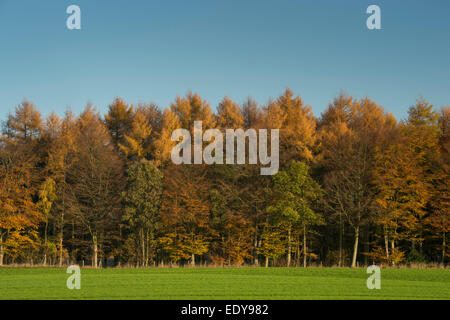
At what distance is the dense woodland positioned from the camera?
3650 centimetres

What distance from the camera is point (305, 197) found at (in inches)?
1465

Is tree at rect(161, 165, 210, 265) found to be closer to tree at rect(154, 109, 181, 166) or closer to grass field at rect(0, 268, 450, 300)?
tree at rect(154, 109, 181, 166)

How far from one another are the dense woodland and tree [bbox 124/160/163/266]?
10cm

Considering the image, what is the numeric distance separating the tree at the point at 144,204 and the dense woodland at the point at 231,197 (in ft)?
0.32

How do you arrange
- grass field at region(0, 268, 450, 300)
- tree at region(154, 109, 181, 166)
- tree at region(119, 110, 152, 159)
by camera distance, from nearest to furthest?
1. grass field at region(0, 268, 450, 300)
2. tree at region(154, 109, 181, 166)
3. tree at region(119, 110, 152, 159)

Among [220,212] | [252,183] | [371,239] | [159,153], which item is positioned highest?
[159,153]

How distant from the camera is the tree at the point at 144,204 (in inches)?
1496

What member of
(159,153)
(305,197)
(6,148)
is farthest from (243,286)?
(6,148)

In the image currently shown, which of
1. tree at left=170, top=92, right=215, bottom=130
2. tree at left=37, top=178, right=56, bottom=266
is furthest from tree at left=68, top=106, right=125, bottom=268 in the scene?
tree at left=170, top=92, right=215, bottom=130

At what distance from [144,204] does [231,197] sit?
7.37 metres

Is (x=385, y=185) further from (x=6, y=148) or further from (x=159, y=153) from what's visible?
(x=6, y=148)

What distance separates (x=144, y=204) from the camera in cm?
3812
